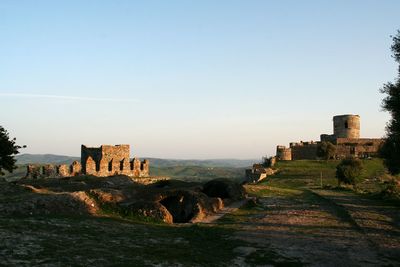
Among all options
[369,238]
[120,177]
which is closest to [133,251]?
[369,238]

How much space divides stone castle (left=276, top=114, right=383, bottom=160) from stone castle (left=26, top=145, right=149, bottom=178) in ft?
155

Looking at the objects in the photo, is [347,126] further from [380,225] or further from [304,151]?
[380,225]

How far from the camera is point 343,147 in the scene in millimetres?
93875

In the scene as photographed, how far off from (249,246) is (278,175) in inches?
2166

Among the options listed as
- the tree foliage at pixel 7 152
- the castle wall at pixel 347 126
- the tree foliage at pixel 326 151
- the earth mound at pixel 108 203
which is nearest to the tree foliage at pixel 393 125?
the earth mound at pixel 108 203

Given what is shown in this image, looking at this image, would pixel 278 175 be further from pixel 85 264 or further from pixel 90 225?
pixel 85 264

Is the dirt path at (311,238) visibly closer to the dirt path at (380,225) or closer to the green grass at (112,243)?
the dirt path at (380,225)

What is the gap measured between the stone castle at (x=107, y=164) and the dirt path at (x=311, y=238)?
23.9 meters

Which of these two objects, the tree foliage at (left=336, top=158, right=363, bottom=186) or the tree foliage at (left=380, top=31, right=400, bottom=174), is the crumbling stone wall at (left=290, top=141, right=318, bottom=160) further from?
the tree foliage at (left=380, top=31, right=400, bottom=174)

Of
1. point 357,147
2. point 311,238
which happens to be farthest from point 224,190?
point 357,147

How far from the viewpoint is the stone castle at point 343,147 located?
92875mm

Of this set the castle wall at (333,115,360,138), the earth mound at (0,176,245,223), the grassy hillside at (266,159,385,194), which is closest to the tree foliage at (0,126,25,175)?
the earth mound at (0,176,245,223)

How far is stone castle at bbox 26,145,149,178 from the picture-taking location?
46.6 m

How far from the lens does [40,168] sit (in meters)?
42.9
